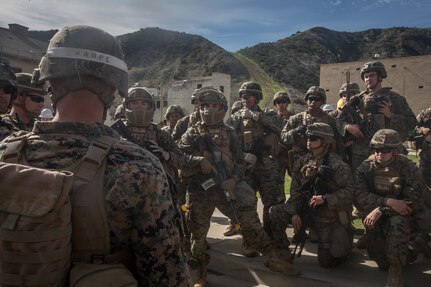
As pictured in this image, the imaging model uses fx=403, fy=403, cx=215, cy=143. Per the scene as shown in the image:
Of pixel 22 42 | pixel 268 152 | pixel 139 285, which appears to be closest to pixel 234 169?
pixel 268 152

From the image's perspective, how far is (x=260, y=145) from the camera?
6.46 meters

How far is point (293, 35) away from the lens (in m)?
126

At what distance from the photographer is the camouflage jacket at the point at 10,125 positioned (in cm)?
427

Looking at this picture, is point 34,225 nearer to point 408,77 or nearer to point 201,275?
point 201,275

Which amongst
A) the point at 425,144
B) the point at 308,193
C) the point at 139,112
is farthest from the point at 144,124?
the point at 425,144

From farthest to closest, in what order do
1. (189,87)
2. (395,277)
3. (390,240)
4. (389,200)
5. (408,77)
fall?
1. (189,87)
2. (408,77)
3. (389,200)
4. (390,240)
5. (395,277)

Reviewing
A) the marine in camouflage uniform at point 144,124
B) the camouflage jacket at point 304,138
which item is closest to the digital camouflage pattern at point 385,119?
the camouflage jacket at point 304,138

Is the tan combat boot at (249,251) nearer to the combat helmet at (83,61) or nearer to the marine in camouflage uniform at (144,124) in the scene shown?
the marine in camouflage uniform at (144,124)

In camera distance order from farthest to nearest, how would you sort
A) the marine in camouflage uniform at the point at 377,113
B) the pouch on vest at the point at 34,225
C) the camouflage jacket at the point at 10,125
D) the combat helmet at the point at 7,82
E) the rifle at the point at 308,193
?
the marine in camouflage uniform at the point at 377,113 < the rifle at the point at 308,193 < the combat helmet at the point at 7,82 < the camouflage jacket at the point at 10,125 < the pouch on vest at the point at 34,225

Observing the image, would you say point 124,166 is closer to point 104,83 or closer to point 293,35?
Result: point 104,83

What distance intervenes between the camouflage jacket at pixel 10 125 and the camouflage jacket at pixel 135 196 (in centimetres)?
282

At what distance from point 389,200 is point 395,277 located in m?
0.85

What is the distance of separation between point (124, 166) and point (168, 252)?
1.33 feet

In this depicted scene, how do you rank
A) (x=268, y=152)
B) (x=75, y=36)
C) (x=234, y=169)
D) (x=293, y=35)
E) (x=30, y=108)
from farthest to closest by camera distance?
(x=293, y=35)
(x=268, y=152)
(x=234, y=169)
(x=30, y=108)
(x=75, y=36)
